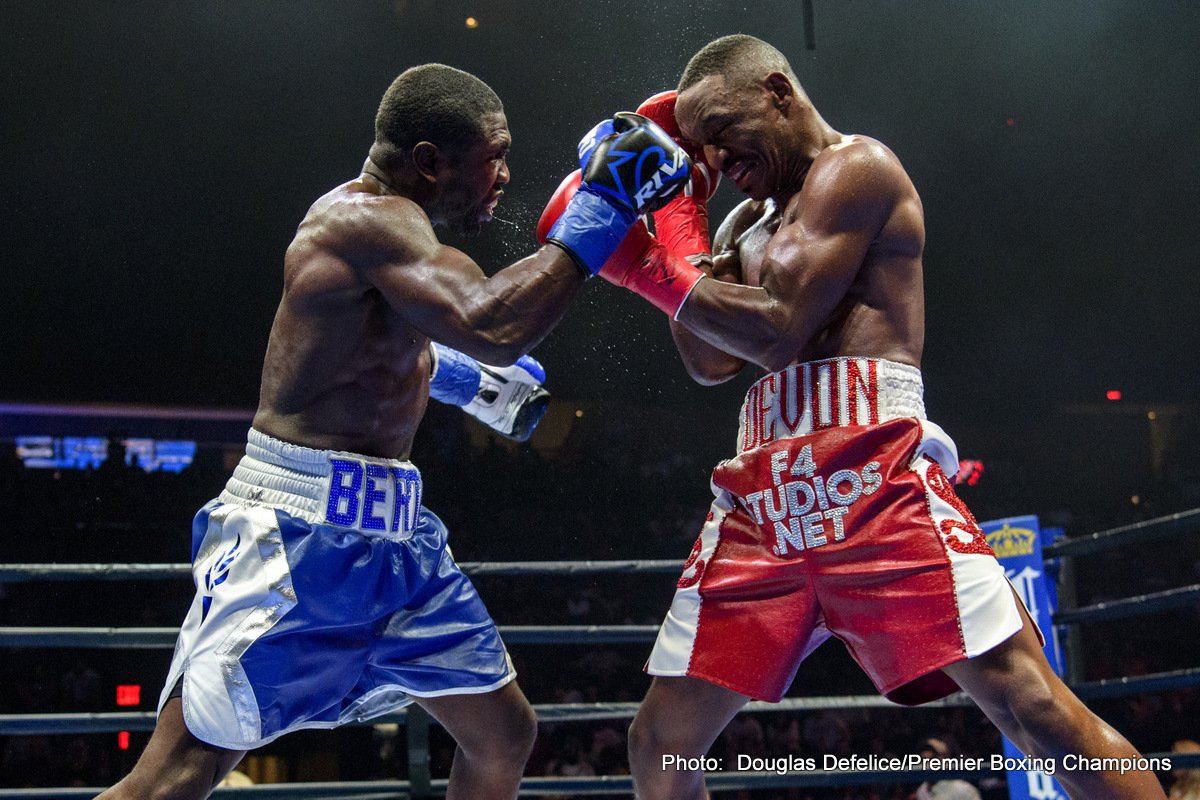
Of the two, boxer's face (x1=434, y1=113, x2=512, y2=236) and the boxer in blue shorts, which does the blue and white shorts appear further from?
boxer's face (x1=434, y1=113, x2=512, y2=236)

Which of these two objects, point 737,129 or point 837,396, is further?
point 737,129

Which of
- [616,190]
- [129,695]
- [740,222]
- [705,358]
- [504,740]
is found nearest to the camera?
[616,190]

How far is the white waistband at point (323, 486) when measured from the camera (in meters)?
1.81

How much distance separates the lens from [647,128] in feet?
6.15

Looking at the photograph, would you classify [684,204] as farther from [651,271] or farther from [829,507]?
[829,507]

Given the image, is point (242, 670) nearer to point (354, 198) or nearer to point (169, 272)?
point (354, 198)

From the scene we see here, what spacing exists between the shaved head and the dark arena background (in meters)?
3.89

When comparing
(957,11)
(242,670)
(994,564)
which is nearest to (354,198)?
(242,670)

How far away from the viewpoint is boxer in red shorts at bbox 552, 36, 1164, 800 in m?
1.71

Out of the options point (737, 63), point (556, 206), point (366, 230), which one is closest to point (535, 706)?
point (556, 206)

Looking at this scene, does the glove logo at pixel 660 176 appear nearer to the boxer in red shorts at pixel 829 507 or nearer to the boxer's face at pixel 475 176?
the boxer in red shorts at pixel 829 507

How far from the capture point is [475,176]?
2016 millimetres

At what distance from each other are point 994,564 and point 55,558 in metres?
7.30

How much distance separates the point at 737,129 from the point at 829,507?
0.81 meters
